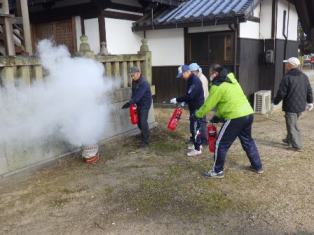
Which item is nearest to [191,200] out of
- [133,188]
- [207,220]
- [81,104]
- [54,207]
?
[207,220]

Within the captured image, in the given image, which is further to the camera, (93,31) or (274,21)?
(274,21)

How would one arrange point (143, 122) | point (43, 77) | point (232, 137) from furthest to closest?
point (143, 122)
point (43, 77)
point (232, 137)

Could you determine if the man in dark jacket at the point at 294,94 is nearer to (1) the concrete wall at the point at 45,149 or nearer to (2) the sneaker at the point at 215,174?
(2) the sneaker at the point at 215,174

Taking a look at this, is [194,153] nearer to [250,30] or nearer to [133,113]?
[133,113]

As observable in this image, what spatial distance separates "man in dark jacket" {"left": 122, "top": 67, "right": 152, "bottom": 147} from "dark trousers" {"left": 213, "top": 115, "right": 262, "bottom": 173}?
2.23 metres

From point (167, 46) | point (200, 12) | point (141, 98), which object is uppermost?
point (200, 12)

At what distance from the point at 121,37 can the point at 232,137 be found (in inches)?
265

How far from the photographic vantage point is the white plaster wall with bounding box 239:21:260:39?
409 inches

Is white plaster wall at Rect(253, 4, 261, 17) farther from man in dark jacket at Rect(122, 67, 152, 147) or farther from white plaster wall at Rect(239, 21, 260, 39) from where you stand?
man in dark jacket at Rect(122, 67, 152, 147)

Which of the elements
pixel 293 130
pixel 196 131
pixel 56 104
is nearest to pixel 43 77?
pixel 56 104

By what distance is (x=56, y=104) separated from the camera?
237 inches

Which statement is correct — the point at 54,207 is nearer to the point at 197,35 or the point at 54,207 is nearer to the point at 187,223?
the point at 187,223

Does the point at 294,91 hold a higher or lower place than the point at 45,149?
higher

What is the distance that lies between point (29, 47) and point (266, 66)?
7893 mm
